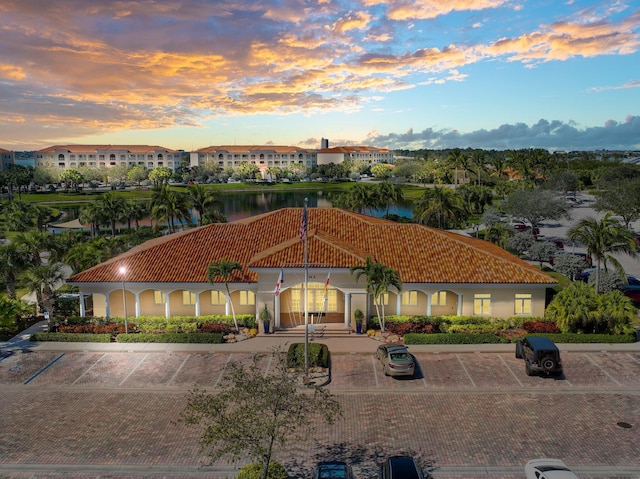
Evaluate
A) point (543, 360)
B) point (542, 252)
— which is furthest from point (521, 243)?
point (543, 360)

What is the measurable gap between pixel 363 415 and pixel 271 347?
9843 millimetres

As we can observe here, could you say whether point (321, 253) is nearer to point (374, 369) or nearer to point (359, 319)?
point (359, 319)

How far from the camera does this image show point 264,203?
152m

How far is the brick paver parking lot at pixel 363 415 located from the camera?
2025 centimetres

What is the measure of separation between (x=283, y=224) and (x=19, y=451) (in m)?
26.1

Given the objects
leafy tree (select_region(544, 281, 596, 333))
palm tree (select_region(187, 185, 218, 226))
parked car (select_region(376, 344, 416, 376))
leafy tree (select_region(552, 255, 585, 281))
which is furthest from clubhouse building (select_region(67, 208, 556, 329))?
palm tree (select_region(187, 185, 218, 226))

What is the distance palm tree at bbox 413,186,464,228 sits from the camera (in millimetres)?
75312

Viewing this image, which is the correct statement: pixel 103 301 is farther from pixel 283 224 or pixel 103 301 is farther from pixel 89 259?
pixel 283 224

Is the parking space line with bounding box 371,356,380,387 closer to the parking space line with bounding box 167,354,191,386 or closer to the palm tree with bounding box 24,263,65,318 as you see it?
the parking space line with bounding box 167,354,191,386

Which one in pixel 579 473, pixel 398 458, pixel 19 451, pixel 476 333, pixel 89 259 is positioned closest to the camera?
pixel 398 458

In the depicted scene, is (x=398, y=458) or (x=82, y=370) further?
(x=82, y=370)

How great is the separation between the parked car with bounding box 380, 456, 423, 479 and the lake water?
306 feet

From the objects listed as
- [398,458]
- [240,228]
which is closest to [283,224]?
[240,228]

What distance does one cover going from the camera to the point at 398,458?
18281 mm
